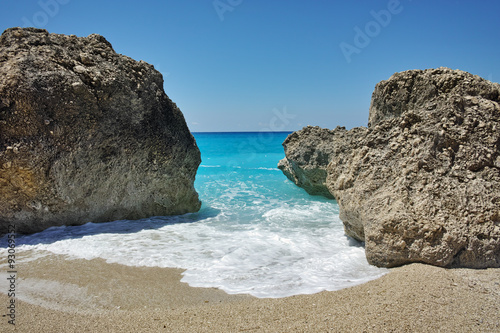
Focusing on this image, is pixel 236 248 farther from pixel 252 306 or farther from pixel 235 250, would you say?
pixel 252 306

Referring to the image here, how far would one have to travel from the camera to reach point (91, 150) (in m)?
5.87

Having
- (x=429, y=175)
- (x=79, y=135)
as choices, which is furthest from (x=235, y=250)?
(x=79, y=135)

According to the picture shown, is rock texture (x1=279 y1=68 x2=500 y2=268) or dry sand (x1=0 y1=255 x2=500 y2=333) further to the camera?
rock texture (x1=279 y1=68 x2=500 y2=268)

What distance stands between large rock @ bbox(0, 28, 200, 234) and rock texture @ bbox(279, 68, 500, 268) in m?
3.97

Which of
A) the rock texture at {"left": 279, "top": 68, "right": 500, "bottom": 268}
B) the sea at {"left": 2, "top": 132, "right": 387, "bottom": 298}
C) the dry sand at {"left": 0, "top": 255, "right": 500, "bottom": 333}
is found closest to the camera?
the dry sand at {"left": 0, "top": 255, "right": 500, "bottom": 333}

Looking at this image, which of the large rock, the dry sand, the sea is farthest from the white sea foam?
the large rock

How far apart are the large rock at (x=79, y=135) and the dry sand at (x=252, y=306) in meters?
2.03

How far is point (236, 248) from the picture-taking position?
16.6ft

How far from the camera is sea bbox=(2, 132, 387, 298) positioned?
152 inches

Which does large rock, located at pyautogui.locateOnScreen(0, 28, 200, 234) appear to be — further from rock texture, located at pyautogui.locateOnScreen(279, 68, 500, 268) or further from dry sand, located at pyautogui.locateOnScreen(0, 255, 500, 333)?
rock texture, located at pyautogui.locateOnScreen(279, 68, 500, 268)

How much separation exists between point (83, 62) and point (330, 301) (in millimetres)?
5788

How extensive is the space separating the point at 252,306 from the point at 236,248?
6.43ft

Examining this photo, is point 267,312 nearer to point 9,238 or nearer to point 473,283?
point 473,283

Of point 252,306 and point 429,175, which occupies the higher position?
point 429,175
